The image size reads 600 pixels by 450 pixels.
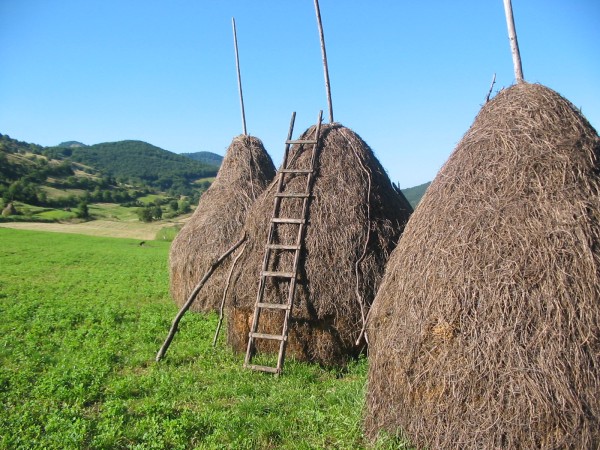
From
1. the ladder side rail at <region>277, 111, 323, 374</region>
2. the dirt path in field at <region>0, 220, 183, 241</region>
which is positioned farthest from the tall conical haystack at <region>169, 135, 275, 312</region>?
the dirt path in field at <region>0, 220, 183, 241</region>

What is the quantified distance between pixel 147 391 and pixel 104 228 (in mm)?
56451

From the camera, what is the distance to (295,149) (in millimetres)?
10250

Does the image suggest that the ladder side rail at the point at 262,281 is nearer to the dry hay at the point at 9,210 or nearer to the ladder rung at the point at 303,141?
the ladder rung at the point at 303,141

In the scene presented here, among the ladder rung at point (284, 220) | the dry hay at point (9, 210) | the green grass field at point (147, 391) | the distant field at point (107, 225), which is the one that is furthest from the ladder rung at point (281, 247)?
the dry hay at point (9, 210)

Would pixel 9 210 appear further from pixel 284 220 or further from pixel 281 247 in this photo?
pixel 281 247

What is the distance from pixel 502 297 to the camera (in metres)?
4.82

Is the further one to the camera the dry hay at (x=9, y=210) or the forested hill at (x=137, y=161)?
the forested hill at (x=137, y=161)

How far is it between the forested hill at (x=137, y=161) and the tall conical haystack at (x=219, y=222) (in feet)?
455

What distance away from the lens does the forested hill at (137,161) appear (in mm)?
160875

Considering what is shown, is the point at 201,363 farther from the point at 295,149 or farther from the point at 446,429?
the point at 446,429

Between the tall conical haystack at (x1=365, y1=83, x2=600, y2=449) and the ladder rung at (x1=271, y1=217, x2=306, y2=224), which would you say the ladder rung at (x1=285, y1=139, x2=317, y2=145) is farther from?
the tall conical haystack at (x1=365, y1=83, x2=600, y2=449)

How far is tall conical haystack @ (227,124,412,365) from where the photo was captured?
8.95m

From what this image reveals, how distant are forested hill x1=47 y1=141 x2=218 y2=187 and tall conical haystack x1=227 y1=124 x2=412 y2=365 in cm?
14449

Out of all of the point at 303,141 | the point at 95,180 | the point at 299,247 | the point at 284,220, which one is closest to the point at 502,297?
the point at 299,247
